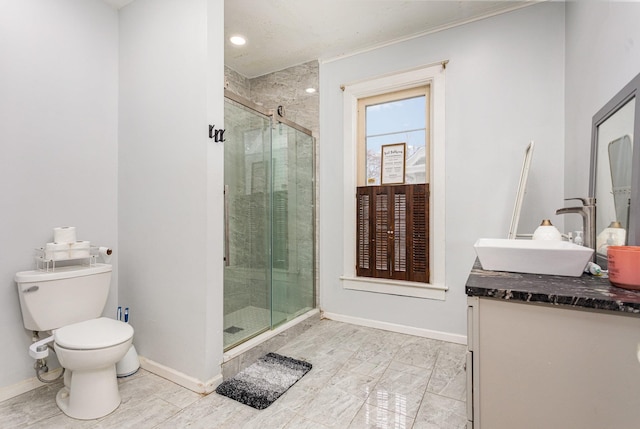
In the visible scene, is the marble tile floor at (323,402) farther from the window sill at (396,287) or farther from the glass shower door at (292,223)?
the glass shower door at (292,223)

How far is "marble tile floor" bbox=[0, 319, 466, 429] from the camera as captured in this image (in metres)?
1.50

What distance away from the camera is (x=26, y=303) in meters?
1.65

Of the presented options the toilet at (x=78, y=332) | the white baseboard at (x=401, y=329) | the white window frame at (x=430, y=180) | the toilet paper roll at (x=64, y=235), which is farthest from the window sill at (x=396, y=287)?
the toilet paper roll at (x=64, y=235)

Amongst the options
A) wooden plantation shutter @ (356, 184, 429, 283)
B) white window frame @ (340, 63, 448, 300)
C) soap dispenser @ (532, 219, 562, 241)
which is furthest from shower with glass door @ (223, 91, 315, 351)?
soap dispenser @ (532, 219, 562, 241)

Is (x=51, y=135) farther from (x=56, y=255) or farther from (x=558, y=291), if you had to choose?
(x=558, y=291)

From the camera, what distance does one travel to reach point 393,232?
2717mm

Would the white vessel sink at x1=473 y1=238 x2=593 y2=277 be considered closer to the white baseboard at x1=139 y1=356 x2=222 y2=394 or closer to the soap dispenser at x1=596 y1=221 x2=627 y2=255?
the soap dispenser at x1=596 y1=221 x2=627 y2=255

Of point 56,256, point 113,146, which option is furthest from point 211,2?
point 56,256

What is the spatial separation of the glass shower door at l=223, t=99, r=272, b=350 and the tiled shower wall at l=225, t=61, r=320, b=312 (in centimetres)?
63

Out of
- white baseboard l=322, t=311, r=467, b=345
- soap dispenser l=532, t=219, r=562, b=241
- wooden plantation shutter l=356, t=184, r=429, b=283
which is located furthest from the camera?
wooden plantation shutter l=356, t=184, r=429, b=283

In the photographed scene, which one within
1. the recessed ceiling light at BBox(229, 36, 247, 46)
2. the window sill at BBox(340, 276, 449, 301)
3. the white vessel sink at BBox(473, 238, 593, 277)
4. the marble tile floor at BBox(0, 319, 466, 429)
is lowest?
the marble tile floor at BBox(0, 319, 466, 429)

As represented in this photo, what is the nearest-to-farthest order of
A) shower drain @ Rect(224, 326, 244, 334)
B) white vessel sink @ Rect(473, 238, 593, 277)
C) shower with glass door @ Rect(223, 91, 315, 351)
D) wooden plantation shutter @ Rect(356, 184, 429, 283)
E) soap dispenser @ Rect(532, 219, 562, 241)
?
white vessel sink @ Rect(473, 238, 593, 277) < soap dispenser @ Rect(532, 219, 562, 241) < shower drain @ Rect(224, 326, 244, 334) < shower with glass door @ Rect(223, 91, 315, 351) < wooden plantation shutter @ Rect(356, 184, 429, 283)

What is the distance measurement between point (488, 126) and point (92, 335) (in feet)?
9.95

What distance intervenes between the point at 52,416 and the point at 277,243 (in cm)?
173
